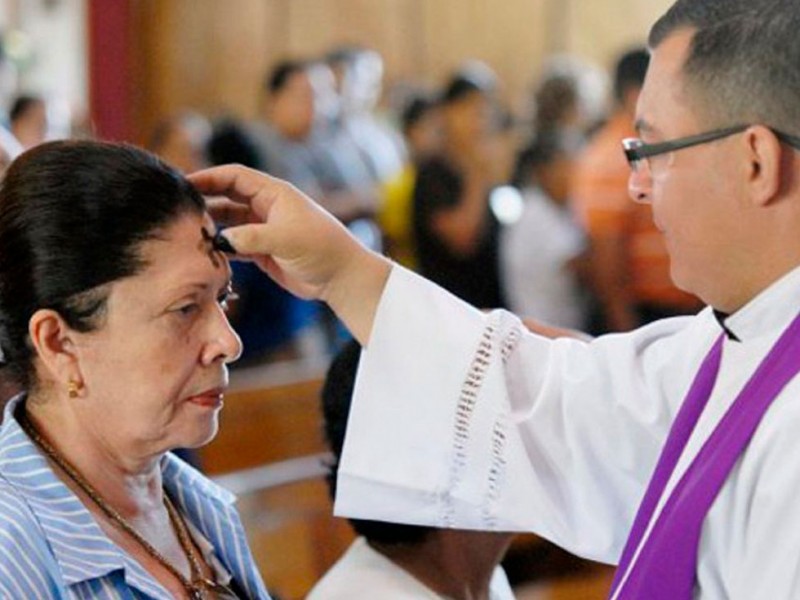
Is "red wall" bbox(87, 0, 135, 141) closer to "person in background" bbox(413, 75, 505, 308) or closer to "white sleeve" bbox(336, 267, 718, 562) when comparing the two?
"person in background" bbox(413, 75, 505, 308)

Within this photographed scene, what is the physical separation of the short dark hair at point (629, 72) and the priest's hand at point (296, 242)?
3.58 metres

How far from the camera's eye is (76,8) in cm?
1033

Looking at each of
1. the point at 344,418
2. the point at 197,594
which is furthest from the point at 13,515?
the point at 344,418

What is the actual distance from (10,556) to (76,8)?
8.68 meters

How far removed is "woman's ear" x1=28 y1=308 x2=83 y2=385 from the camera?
2.16 meters

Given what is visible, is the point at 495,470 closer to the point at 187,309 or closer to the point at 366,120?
the point at 187,309

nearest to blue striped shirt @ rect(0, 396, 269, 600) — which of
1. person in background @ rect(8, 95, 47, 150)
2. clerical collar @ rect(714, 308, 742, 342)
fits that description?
clerical collar @ rect(714, 308, 742, 342)

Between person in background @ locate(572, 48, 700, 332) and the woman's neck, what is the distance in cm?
357

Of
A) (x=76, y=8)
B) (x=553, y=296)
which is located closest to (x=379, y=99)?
(x=76, y=8)

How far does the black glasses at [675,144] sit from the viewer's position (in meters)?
2.07

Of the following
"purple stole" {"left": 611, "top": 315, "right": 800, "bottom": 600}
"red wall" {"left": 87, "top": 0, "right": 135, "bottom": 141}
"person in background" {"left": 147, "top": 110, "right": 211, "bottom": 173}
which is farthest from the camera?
"red wall" {"left": 87, "top": 0, "right": 135, "bottom": 141}

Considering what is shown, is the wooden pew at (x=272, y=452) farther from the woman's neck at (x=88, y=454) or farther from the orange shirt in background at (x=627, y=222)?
the woman's neck at (x=88, y=454)

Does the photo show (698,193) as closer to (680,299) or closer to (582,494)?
(582,494)

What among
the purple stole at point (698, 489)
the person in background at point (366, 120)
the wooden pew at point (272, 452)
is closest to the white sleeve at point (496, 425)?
the purple stole at point (698, 489)
